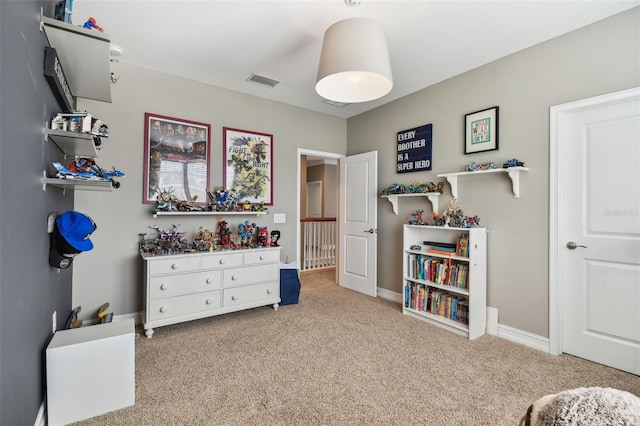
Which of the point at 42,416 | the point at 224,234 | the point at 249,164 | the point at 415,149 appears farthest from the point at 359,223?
the point at 42,416

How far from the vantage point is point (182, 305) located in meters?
2.74

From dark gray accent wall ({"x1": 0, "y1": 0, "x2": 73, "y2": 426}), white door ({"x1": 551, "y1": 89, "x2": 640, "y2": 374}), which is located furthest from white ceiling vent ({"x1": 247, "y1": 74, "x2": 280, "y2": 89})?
white door ({"x1": 551, "y1": 89, "x2": 640, "y2": 374})

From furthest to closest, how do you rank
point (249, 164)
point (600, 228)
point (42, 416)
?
point (249, 164) < point (600, 228) < point (42, 416)

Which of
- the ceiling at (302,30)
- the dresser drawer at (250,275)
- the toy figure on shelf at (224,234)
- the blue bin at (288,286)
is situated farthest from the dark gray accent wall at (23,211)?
the blue bin at (288,286)

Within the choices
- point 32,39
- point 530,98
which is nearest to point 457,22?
point 530,98

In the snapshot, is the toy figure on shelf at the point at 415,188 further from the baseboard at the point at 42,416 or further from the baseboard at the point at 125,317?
the baseboard at the point at 42,416

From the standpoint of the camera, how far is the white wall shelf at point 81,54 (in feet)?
4.71

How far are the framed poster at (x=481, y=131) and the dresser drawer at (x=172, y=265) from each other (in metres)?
2.98

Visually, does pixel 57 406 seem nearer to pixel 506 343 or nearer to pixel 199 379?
pixel 199 379

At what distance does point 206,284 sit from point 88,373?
4.16ft

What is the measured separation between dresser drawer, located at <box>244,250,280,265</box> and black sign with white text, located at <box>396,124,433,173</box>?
1.89 m

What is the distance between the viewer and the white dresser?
2.62 meters

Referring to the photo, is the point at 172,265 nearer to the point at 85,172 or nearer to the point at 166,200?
the point at 166,200

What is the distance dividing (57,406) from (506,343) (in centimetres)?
322
